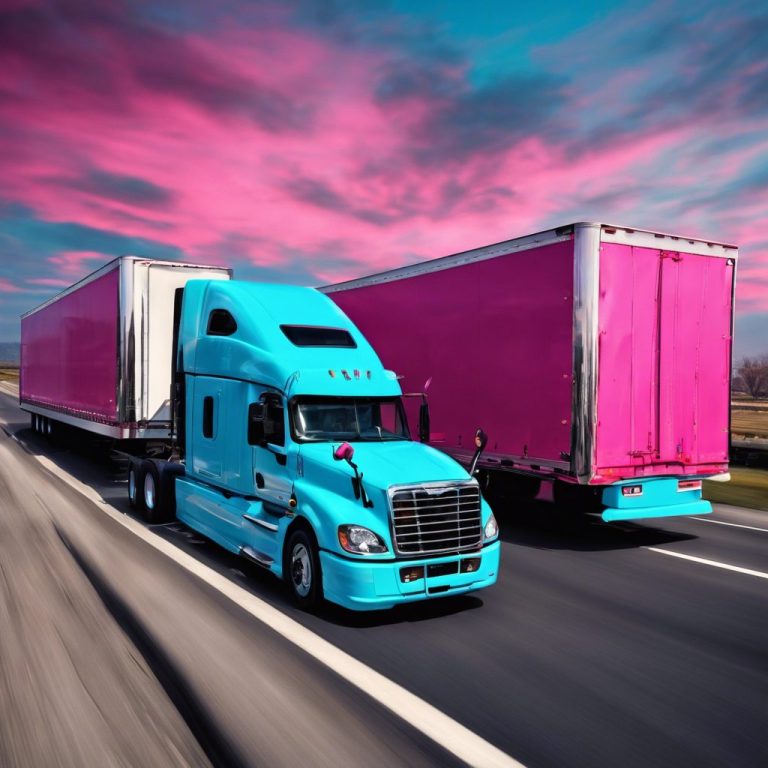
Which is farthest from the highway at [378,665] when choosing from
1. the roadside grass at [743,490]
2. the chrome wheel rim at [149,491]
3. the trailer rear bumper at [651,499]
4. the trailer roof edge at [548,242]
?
the roadside grass at [743,490]

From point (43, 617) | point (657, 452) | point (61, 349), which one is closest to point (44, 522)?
point (43, 617)

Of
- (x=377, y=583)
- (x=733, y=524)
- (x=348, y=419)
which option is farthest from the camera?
(x=733, y=524)

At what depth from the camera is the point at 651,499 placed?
376 inches

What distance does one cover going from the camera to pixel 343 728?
4344 millimetres

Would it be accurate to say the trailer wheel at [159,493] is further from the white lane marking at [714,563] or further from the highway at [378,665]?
the white lane marking at [714,563]

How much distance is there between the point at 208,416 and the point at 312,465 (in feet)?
9.58

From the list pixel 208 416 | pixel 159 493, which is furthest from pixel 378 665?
pixel 159 493

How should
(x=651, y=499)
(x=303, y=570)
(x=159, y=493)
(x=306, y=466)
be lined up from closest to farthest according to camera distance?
(x=303, y=570) < (x=306, y=466) < (x=651, y=499) < (x=159, y=493)

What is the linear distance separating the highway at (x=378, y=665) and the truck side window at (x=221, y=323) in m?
2.83

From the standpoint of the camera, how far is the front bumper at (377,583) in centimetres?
618

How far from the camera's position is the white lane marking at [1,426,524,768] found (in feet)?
13.6

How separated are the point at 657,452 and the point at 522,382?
2.04 m

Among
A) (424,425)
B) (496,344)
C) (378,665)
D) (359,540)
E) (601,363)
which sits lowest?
(378,665)

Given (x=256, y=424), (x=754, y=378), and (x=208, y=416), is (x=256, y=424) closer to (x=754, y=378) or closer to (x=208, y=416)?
(x=208, y=416)
